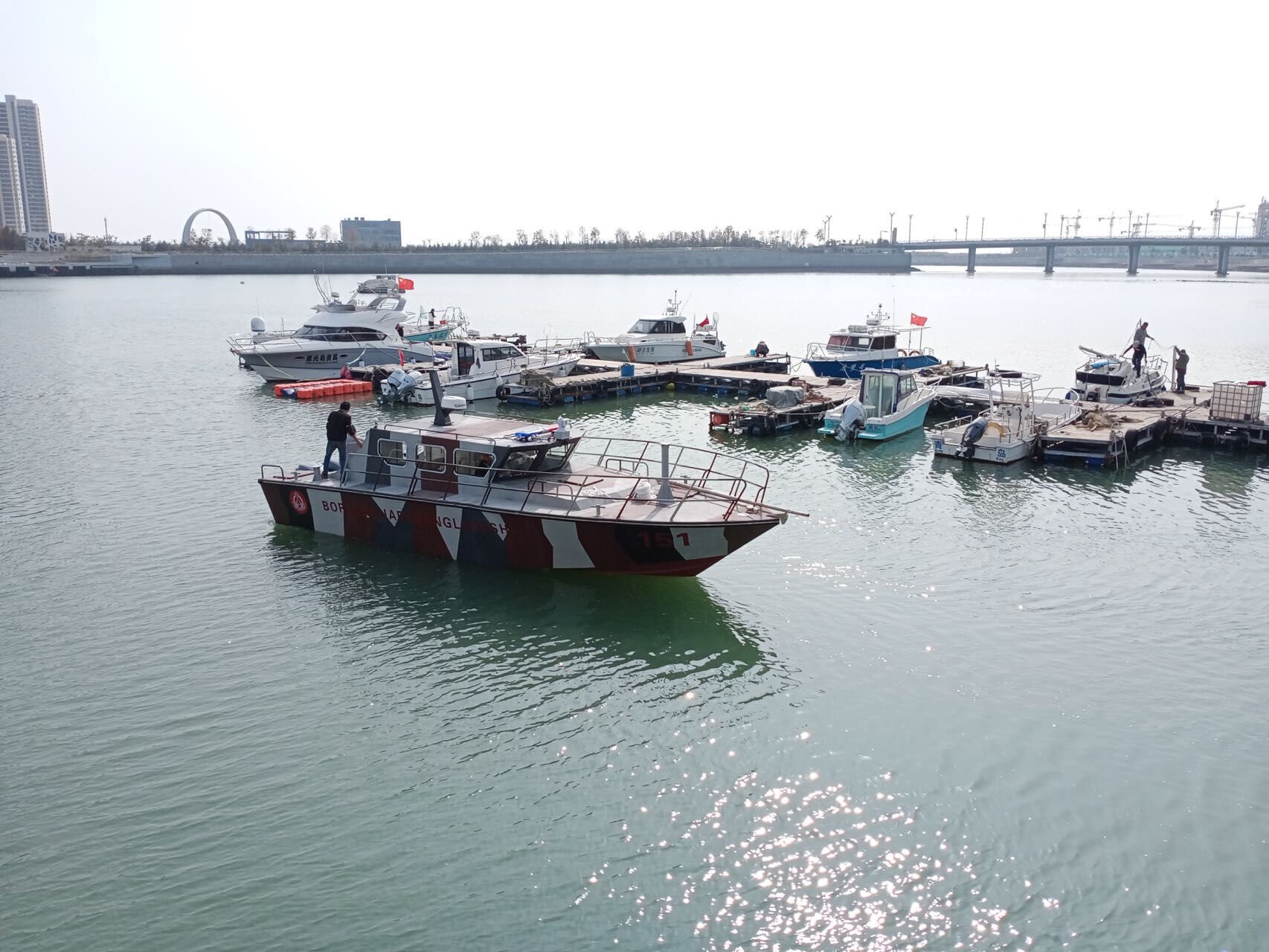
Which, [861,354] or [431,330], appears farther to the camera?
[431,330]

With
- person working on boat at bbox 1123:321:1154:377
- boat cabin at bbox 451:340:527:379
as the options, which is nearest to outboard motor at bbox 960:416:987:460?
person working on boat at bbox 1123:321:1154:377

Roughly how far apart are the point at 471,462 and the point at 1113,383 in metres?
29.6

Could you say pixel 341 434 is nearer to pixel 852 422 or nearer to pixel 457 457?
pixel 457 457

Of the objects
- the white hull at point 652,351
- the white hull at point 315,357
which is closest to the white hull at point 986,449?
the white hull at point 652,351

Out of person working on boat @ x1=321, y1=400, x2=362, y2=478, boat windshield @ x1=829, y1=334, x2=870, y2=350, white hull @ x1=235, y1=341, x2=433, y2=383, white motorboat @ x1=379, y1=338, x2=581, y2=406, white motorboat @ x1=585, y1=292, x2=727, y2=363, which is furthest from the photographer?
white motorboat @ x1=585, y1=292, x2=727, y2=363

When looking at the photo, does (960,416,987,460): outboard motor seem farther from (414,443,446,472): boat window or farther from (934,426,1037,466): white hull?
(414,443,446,472): boat window

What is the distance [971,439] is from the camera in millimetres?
30641

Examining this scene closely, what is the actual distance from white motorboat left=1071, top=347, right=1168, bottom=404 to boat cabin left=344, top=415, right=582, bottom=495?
26440 millimetres

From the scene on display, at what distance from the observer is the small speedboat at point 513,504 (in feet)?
60.0

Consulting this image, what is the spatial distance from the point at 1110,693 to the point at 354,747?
38.6 feet

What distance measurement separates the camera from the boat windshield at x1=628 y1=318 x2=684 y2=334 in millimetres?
53219

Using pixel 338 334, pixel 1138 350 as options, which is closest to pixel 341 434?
pixel 338 334

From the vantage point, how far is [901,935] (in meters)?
9.77

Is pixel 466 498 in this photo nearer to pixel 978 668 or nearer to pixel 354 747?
pixel 354 747
